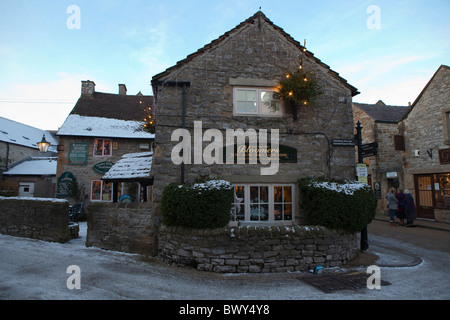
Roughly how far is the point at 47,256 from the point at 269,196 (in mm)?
6396

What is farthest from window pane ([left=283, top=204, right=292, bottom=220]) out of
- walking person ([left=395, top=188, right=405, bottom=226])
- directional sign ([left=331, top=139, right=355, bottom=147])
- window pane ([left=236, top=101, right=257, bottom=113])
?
walking person ([left=395, top=188, right=405, bottom=226])

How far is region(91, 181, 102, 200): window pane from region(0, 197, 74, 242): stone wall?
556 cm

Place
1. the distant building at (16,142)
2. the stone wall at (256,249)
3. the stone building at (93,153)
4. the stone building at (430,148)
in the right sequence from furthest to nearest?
the distant building at (16,142) < the stone building at (93,153) < the stone building at (430,148) < the stone wall at (256,249)

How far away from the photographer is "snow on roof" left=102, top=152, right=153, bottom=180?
8266 millimetres

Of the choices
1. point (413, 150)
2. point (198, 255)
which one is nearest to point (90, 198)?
point (198, 255)

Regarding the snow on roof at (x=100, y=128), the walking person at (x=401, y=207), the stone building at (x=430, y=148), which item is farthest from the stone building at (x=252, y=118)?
the snow on roof at (x=100, y=128)

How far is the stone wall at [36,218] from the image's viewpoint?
9125mm

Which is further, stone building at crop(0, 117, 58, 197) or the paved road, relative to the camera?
stone building at crop(0, 117, 58, 197)

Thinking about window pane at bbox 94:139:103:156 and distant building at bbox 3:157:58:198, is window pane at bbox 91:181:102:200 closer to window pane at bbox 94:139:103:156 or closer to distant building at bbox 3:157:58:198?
window pane at bbox 94:139:103:156

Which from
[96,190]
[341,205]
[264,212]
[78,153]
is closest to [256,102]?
[264,212]

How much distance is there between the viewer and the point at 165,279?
18.4 feet

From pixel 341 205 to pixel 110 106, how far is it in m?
17.4

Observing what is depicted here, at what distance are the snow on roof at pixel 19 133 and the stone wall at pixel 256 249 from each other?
21.6 metres

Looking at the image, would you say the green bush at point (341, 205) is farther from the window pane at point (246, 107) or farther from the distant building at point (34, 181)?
the distant building at point (34, 181)
